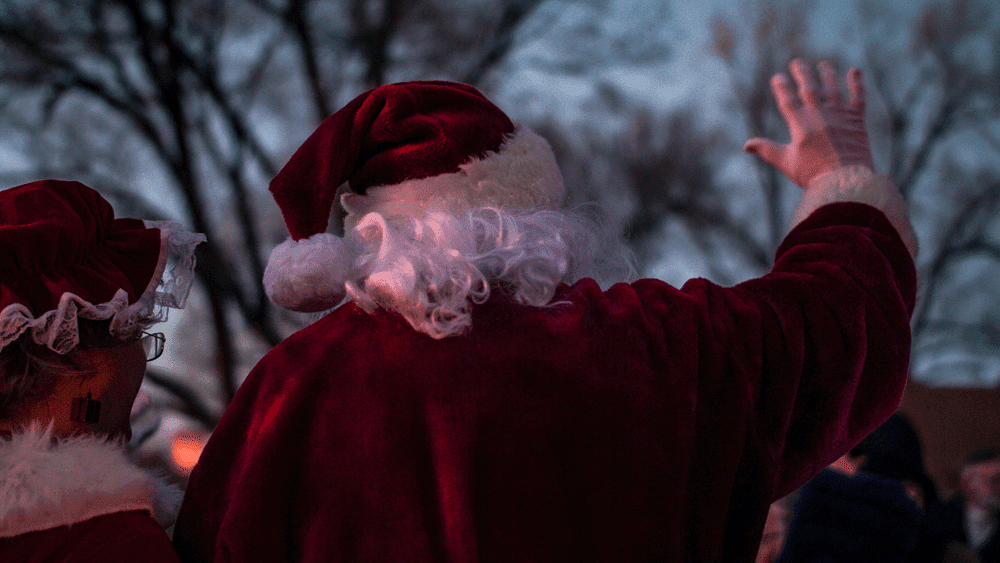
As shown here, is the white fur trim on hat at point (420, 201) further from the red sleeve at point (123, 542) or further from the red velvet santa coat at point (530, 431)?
the red sleeve at point (123, 542)

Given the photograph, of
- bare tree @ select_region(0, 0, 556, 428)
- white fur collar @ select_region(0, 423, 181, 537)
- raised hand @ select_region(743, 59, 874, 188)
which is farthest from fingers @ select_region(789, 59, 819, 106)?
bare tree @ select_region(0, 0, 556, 428)

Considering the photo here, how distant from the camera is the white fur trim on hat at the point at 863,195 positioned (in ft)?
4.37

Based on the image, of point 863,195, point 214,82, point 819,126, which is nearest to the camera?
point 863,195

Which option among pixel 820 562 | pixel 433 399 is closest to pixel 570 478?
pixel 433 399

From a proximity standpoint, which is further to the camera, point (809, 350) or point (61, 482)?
point (809, 350)

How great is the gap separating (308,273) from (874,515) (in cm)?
207

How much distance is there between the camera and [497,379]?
989 millimetres

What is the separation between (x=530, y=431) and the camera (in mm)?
991

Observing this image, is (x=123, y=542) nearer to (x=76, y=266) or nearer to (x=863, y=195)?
(x=76, y=266)

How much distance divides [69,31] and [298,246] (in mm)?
6194

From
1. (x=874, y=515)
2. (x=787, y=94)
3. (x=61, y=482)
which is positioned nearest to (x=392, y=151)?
(x=61, y=482)

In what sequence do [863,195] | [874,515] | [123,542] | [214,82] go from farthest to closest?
[214,82] < [874,515] < [863,195] < [123,542]

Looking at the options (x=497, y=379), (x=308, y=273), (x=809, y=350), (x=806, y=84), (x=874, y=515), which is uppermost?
(x=806, y=84)

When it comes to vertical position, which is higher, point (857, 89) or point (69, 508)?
point (857, 89)
